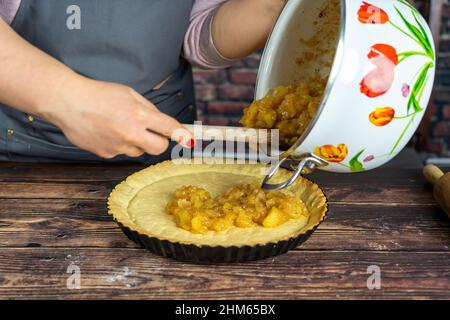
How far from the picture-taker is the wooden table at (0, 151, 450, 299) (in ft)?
3.60

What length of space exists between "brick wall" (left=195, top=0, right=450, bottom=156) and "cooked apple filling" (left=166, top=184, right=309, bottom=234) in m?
1.93

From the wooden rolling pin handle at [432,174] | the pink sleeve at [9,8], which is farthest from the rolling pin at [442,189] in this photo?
the pink sleeve at [9,8]

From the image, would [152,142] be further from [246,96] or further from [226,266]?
[246,96]

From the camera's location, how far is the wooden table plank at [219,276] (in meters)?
1.09

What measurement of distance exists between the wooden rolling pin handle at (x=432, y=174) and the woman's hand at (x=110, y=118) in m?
0.68

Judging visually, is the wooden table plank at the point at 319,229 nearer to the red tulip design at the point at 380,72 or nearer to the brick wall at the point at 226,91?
the red tulip design at the point at 380,72

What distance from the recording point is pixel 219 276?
114cm

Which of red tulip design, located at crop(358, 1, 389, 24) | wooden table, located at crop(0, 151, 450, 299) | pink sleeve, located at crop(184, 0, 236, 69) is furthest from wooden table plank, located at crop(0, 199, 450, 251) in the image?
pink sleeve, located at crop(184, 0, 236, 69)

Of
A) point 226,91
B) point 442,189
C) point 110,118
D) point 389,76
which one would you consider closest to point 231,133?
point 110,118

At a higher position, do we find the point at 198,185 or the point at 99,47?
the point at 99,47

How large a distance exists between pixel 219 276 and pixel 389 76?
0.49 m

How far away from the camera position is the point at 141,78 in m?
1.74

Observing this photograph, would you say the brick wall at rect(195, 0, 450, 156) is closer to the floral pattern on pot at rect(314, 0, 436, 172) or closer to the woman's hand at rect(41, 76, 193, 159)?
the woman's hand at rect(41, 76, 193, 159)

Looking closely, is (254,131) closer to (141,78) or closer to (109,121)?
(109,121)
